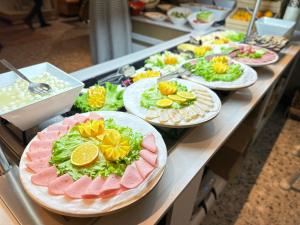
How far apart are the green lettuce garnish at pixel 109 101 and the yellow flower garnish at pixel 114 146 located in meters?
0.23

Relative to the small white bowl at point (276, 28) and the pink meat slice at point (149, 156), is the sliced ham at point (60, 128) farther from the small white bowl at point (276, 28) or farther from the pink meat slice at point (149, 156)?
the small white bowl at point (276, 28)

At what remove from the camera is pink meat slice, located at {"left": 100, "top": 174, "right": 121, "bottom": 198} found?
531mm

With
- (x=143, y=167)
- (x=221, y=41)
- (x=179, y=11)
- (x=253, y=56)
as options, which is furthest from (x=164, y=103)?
(x=179, y=11)

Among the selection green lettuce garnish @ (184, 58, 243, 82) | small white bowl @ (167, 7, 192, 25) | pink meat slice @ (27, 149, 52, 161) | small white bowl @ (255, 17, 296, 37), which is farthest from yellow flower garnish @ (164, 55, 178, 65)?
small white bowl @ (167, 7, 192, 25)

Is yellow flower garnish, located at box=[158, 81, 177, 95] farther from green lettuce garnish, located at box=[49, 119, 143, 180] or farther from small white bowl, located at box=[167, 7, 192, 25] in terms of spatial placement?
small white bowl, located at box=[167, 7, 192, 25]

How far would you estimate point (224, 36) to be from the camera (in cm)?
168

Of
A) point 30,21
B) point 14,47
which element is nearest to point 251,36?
point 14,47

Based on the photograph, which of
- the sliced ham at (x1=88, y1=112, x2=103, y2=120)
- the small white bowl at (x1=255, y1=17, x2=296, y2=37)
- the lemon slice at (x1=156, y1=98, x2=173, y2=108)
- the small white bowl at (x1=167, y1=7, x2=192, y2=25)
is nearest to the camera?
the sliced ham at (x1=88, y1=112, x2=103, y2=120)

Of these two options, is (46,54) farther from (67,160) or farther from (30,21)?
(67,160)

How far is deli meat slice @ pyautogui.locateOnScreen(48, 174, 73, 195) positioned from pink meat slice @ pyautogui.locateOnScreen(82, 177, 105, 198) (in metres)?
0.05

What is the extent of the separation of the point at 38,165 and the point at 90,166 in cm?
13

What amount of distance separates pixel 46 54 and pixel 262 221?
3513mm

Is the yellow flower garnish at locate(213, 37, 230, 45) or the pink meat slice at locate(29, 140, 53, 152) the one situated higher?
the yellow flower garnish at locate(213, 37, 230, 45)

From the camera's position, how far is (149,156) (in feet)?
2.04
